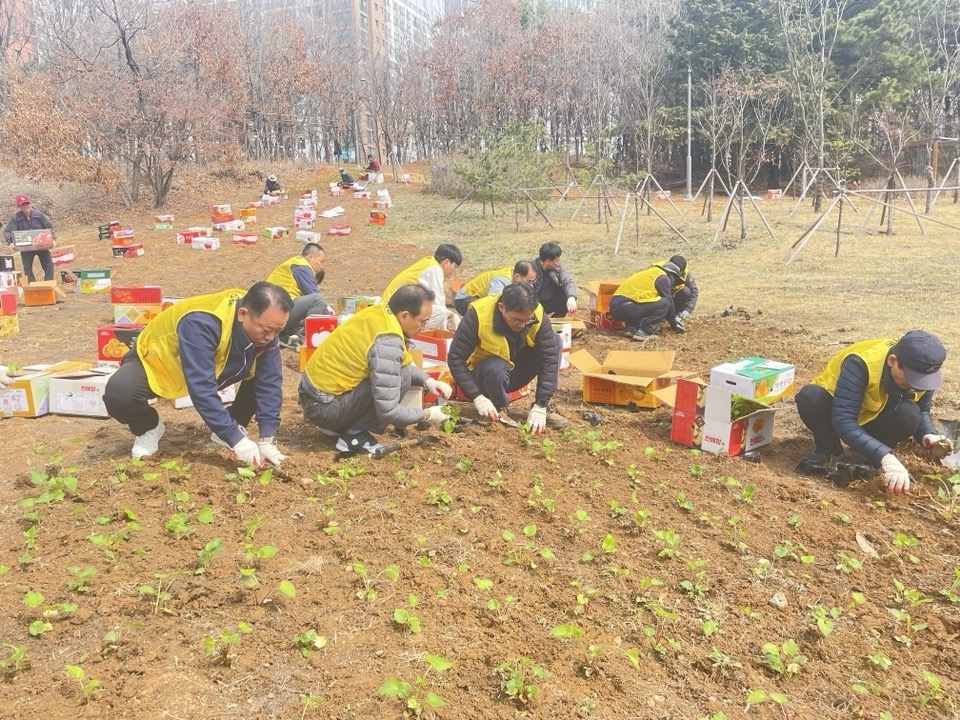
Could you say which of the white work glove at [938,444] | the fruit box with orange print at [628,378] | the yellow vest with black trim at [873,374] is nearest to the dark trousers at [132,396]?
the fruit box with orange print at [628,378]

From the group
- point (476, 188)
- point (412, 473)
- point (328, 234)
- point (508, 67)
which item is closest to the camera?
Answer: point (412, 473)

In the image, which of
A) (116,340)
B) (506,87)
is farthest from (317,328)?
(506,87)

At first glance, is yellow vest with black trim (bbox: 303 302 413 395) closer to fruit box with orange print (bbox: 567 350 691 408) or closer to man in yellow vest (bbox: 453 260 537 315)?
fruit box with orange print (bbox: 567 350 691 408)

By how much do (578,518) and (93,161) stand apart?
2149 centimetres

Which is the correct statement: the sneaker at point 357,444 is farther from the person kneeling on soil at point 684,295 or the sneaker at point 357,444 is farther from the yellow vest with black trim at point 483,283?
the person kneeling on soil at point 684,295

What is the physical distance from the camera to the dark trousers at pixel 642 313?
7660 mm

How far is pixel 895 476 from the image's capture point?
378cm

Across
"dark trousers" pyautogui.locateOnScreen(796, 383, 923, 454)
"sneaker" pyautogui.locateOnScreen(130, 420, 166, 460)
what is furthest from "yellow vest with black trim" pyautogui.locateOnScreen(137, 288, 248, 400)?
"dark trousers" pyautogui.locateOnScreen(796, 383, 923, 454)

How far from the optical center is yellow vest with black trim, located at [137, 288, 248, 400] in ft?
12.7

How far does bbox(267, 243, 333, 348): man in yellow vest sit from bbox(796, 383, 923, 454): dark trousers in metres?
4.49

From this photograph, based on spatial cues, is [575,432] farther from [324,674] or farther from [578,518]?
[324,674]

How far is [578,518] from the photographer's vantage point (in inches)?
141

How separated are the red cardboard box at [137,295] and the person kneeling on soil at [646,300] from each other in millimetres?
4642

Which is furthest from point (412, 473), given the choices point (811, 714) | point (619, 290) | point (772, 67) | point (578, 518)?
point (772, 67)
